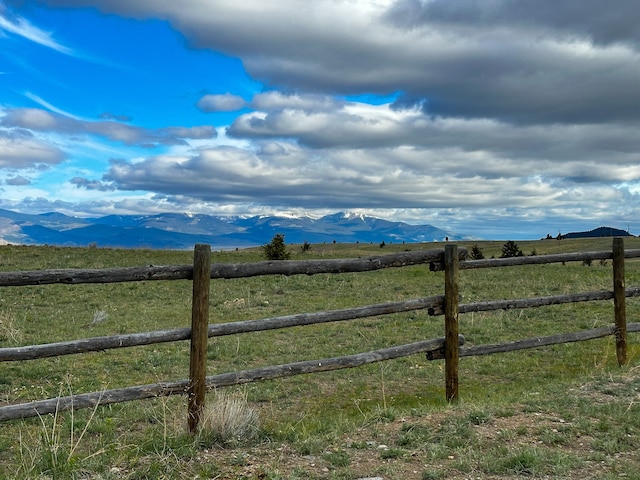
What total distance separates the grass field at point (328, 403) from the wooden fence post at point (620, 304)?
403mm

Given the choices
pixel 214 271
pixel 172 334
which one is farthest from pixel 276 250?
pixel 172 334

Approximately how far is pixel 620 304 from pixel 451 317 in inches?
162

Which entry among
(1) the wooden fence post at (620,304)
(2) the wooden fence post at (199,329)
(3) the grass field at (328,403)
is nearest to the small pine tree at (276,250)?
(3) the grass field at (328,403)

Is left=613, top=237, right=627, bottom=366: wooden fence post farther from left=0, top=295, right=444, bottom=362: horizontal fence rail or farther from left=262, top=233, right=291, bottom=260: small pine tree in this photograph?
left=262, top=233, right=291, bottom=260: small pine tree

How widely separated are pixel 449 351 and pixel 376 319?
838cm

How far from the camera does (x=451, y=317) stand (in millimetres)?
7648

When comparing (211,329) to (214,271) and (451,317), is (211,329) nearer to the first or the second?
(214,271)

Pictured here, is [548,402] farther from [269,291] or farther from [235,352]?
[269,291]

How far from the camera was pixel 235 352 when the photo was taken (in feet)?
38.9

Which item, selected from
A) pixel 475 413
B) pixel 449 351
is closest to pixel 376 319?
pixel 449 351

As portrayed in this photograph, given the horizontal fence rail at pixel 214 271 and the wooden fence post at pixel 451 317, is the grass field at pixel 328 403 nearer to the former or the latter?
the wooden fence post at pixel 451 317

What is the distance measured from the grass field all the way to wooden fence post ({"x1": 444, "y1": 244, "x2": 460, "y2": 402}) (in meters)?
0.31

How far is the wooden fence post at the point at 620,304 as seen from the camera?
9664 millimetres

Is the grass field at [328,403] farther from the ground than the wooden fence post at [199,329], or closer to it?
closer to it
